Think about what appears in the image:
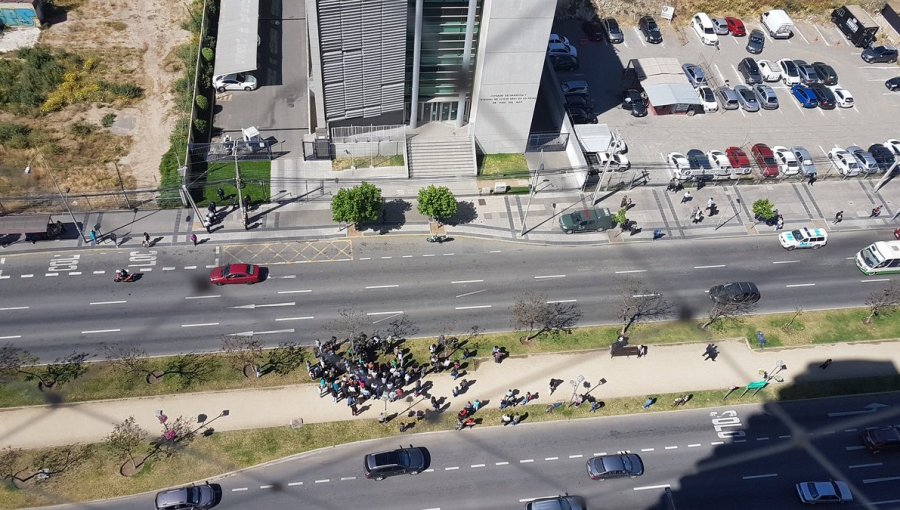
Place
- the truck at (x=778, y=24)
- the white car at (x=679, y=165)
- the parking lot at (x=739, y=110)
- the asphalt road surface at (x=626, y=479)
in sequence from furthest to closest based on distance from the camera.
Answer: the truck at (x=778, y=24) → the parking lot at (x=739, y=110) → the white car at (x=679, y=165) → the asphalt road surface at (x=626, y=479)

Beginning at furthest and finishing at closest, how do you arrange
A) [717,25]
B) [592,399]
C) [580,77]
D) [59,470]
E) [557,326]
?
[717,25], [580,77], [557,326], [592,399], [59,470]

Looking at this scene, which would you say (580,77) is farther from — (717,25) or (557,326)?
(557,326)

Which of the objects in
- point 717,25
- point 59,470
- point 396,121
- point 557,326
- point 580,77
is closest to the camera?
point 59,470

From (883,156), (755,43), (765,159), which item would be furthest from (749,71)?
(883,156)

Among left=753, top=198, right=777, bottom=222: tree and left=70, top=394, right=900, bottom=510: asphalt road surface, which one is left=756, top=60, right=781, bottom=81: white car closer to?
left=753, top=198, right=777, bottom=222: tree

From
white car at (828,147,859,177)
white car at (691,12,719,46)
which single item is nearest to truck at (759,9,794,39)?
white car at (691,12,719,46)

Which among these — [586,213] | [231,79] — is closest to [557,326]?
[586,213]

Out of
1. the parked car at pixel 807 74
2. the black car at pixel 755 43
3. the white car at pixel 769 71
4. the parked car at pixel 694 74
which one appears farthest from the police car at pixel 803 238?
the black car at pixel 755 43

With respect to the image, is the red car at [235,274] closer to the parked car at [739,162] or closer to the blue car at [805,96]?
the parked car at [739,162]
